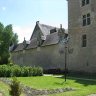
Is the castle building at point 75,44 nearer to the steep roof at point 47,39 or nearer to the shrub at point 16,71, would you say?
the steep roof at point 47,39

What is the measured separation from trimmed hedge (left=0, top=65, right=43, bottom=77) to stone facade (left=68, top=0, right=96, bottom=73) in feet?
26.6

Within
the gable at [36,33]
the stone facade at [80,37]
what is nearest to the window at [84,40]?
the stone facade at [80,37]

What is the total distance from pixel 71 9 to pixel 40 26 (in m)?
14.9

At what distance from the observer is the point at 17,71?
98.7 feet

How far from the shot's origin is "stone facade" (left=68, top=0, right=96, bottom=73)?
37094 mm

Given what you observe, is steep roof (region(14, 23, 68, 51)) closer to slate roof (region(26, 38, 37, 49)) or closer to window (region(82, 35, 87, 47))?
slate roof (region(26, 38, 37, 49))

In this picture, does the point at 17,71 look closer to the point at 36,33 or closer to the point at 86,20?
the point at 86,20

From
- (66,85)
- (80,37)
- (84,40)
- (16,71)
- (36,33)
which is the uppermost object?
(36,33)

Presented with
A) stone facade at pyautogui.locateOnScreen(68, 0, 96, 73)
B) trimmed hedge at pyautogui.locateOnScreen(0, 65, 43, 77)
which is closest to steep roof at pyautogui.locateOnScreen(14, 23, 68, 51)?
stone facade at pyautogui.locateOnScreen(68, 0, 96, 73)

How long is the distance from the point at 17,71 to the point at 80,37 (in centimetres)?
1348

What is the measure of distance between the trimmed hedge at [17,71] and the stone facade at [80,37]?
810cm

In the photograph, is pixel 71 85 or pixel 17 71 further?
pixel 17 71

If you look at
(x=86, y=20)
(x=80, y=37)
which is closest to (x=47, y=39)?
(x=80, y=37)

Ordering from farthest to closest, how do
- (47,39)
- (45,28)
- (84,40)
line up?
(45,28) < (47,39) < (84,40)
